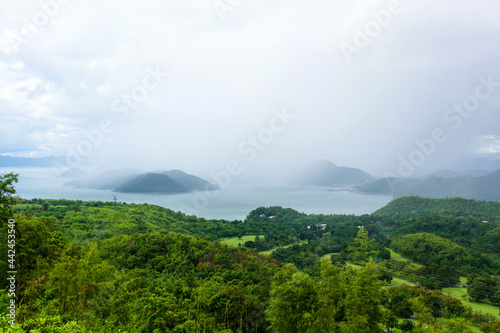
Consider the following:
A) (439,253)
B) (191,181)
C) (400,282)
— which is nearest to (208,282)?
(400,282)

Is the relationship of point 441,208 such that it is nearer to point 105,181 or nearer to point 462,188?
point 462,188

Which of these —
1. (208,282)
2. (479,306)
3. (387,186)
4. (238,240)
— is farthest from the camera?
(387,186)

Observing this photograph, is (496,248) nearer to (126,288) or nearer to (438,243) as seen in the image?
(438,243)

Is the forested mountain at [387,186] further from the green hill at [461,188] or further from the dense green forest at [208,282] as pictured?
the dense green forest at [208,282]

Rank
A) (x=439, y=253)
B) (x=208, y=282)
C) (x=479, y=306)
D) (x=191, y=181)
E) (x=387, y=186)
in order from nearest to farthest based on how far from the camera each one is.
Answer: (x=208, y=282)
(x=479, y=306)
(x=439, y=253)
(x=191, y=181)
(x=387, y=186)

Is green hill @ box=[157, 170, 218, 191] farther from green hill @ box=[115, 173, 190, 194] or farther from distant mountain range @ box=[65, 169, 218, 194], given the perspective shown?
green hill @ box=[115, 173, 190, 194]

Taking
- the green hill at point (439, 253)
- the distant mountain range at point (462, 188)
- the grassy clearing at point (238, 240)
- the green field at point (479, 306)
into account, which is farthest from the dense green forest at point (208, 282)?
the distant mountain range at point (462, 188)

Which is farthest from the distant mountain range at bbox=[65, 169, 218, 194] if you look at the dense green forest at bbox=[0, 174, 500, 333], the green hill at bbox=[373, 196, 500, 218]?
the green hill at bbox=[373, 196, 500, 218]
